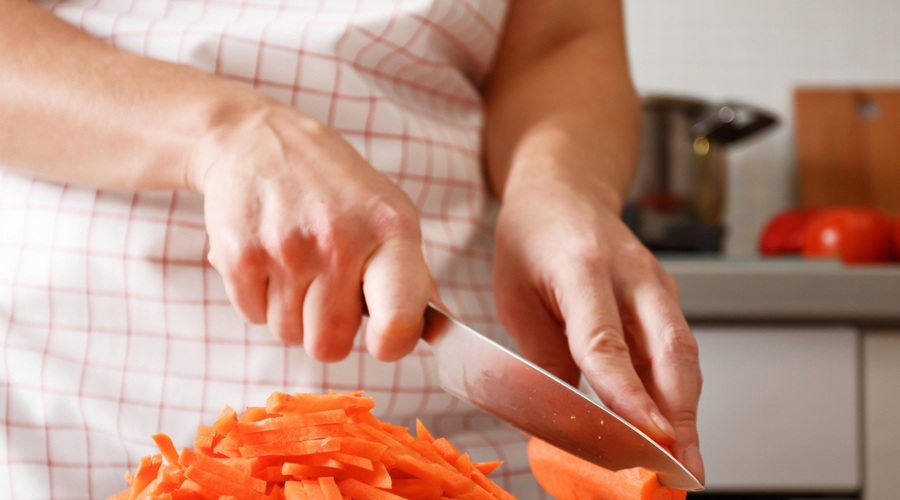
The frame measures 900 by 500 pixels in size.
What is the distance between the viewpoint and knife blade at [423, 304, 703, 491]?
0.47 metres

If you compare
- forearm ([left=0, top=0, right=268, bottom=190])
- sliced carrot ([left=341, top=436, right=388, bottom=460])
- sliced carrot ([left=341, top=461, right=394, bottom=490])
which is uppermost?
forearm ([left=0, top=0, right=268, bottom=190])

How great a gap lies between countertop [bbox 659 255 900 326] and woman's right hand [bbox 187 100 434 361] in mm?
999

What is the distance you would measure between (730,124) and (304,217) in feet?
5.10

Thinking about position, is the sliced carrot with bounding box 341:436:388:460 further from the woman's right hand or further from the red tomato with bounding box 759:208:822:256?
the red tomato with bounding box 759:208:822:256

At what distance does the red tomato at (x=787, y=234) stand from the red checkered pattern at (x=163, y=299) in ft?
4.36

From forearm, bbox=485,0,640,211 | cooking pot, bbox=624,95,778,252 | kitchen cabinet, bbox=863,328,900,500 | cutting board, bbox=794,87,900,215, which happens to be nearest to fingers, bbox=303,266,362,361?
forearm, bbox=485,0,640,211

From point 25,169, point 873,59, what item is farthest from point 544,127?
point 873,59

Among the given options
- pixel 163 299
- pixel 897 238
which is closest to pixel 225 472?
pixel 163 299

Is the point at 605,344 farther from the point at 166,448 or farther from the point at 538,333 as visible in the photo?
the point at 166,448

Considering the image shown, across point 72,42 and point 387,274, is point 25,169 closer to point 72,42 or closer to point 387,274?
point 72,42

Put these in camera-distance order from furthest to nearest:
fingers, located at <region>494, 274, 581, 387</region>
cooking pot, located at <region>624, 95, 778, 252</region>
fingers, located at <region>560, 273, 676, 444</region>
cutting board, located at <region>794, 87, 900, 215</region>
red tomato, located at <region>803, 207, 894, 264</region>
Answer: cutting board, located at <region>794, 87, 900, 215</region>, cooking pot, located at <region>624, 95, 778, 252</region>, red tomato, located at <region>803, 207, 894, 264</region>, fingers, located at <region>494, 274, 581, 387</region>, fingers, located at <region>560, 273, 676, 444</region>

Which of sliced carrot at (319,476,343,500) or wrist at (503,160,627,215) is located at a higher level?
wrist at (503,160,627,215)

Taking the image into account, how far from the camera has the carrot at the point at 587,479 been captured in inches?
18.5

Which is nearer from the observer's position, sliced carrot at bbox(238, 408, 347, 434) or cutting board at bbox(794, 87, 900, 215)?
sliced carrot at bbox(238, 408, 347, 434)
